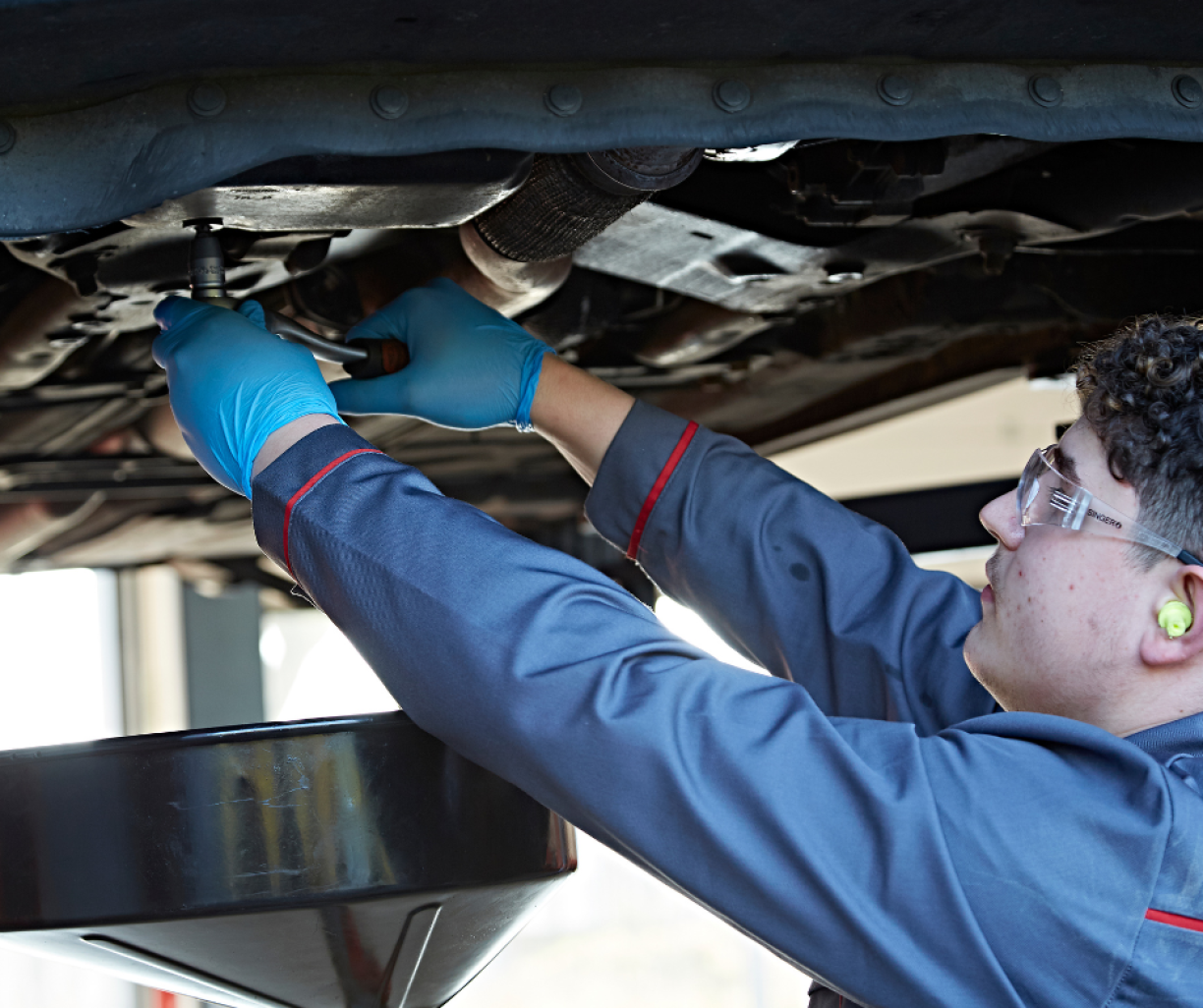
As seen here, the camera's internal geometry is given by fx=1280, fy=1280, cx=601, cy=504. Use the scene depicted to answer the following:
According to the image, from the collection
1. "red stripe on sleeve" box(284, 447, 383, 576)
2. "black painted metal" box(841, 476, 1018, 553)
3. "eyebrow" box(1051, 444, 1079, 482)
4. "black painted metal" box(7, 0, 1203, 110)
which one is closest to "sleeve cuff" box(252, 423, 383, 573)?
"red stripe on sleeve" box(284, 447, 383, 576)

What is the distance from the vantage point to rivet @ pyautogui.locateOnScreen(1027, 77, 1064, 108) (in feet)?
2.90

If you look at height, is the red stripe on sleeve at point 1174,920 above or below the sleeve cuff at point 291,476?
below

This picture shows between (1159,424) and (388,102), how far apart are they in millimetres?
595

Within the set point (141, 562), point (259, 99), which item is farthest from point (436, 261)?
point (141, 562)

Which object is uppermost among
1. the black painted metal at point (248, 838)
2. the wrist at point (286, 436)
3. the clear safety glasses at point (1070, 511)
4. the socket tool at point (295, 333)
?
the socket tool at point (295, 333)

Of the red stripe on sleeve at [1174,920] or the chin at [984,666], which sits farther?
the chin at [984,666]

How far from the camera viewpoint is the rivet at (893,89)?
86cm

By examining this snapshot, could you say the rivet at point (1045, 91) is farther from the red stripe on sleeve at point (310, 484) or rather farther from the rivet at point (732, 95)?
the red stripe on sleeve at point (310, 484)

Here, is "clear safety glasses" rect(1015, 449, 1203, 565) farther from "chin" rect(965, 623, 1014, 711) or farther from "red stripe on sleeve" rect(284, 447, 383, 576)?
"red stripe on sleeve" rect(284, 447, 383, 576)

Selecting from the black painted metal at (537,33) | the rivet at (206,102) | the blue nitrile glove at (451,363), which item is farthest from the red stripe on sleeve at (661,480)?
the rivet at (206,102)

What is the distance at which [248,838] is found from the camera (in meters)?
0.86

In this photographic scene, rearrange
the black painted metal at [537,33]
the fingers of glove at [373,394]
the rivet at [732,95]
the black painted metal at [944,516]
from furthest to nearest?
1. the black painted metal at [944,516]
2. the fingers of glove at [373,394]
3. the rivet at [732,95]
4. the black painted metal at [537,33]

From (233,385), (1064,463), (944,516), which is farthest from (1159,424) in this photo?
(944,516)

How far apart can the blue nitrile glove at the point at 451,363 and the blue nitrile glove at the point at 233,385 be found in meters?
0.21
